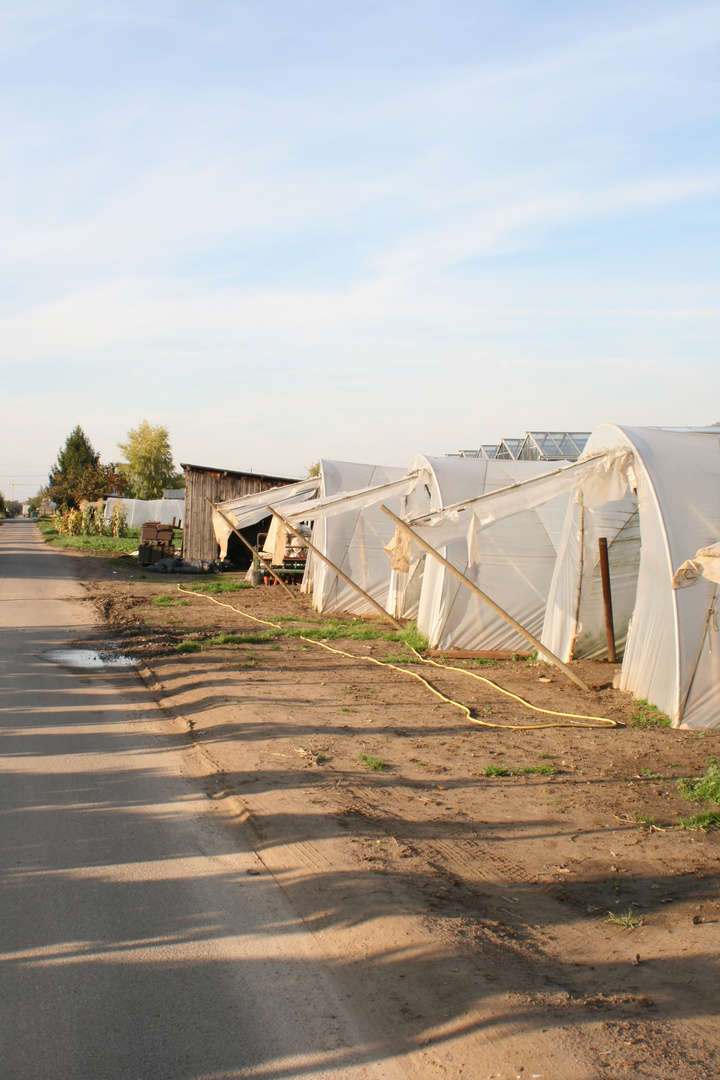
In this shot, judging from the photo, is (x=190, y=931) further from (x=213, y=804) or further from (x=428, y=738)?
(x=428, y=738)

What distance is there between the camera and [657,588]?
8.76 meters

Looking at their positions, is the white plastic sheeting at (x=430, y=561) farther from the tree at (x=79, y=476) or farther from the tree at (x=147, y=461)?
the tree at (x=147, y=461)

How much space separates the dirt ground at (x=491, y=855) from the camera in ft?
10.4

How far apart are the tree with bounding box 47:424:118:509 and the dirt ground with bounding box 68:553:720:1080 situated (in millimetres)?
46467

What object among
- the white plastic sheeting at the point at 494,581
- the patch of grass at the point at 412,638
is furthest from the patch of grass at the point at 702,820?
the patch of grass at the point at 412,638

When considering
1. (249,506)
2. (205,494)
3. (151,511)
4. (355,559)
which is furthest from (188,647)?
(151,511)

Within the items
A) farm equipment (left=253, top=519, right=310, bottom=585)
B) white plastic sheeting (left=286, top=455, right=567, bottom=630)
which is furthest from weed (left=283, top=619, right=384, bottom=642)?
farm equipment (left=253, top=519, right=310, bottom=585)

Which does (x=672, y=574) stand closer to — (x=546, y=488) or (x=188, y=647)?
(x=546, y=488)

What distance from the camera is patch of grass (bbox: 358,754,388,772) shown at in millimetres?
6496

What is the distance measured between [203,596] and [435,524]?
10.5 m

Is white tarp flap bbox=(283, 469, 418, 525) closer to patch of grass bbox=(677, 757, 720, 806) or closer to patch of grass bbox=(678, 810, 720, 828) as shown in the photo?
patch of grass bbox=(677, 757, 720, 806)

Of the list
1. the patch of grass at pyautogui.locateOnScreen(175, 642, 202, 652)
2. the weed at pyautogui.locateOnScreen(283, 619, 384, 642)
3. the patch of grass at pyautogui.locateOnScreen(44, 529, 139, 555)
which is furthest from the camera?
the patch of grass at pyautogui.locateOnScreen(44, 529, 139, 555)

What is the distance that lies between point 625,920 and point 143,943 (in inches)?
91.7

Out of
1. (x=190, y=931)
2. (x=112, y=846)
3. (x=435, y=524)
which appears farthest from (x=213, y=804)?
(x=435, y=524)
